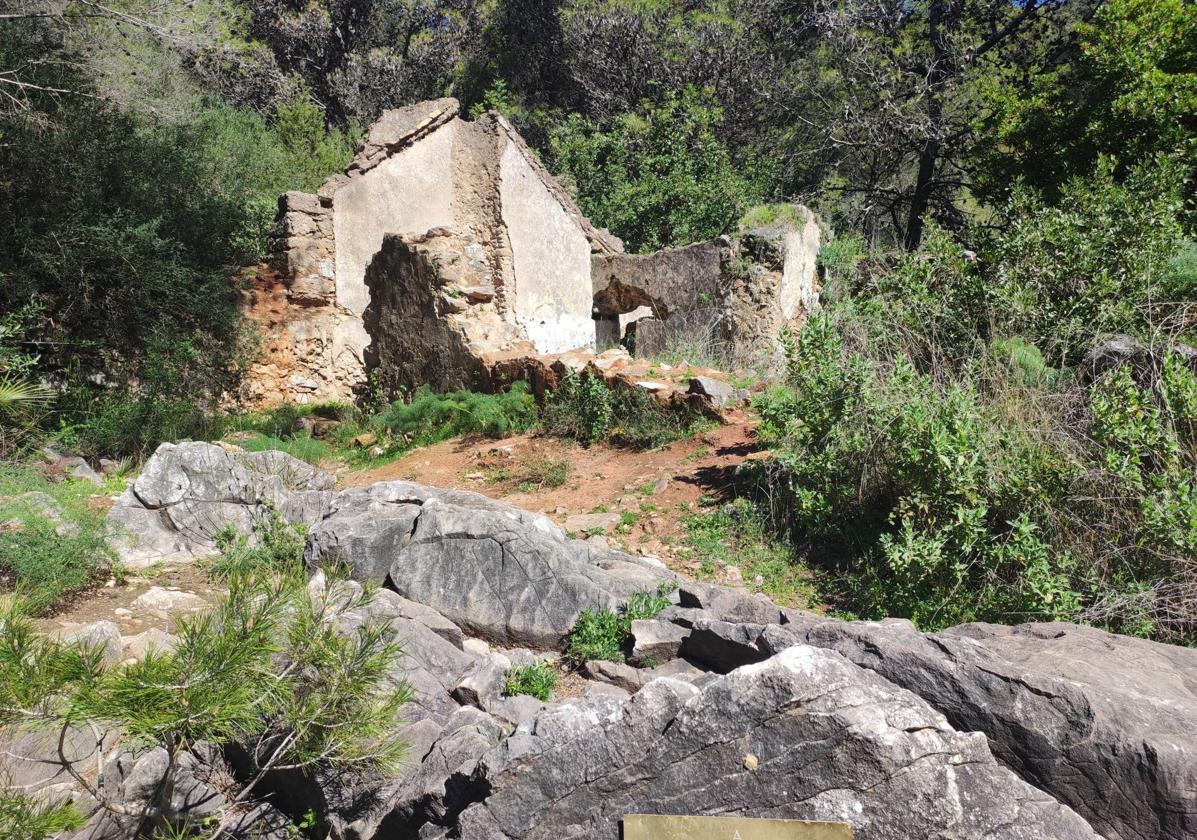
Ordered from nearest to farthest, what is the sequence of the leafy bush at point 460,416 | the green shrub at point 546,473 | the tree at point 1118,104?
1. the green shrub at point 546,473
2. the leafy bush at point 460,416
3. the tree at point 1118,104

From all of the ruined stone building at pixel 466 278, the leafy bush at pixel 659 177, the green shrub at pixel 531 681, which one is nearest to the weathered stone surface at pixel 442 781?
the green shrub at pixel 531 681

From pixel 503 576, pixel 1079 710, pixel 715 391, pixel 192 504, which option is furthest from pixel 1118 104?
pixel 192 504

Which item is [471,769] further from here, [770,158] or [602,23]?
[602,23]

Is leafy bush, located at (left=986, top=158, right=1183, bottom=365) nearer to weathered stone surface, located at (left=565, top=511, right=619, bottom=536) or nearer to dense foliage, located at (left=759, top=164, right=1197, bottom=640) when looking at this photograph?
dense foliage, located at (left=759, top=164, right=1197, bottom=640)

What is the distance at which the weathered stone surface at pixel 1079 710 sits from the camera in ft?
10.0

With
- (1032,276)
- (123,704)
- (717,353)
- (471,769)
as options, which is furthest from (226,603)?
(717,353)

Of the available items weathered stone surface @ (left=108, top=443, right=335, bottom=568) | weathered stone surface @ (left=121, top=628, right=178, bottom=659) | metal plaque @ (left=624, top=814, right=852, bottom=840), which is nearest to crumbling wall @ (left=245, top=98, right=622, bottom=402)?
weathered stone surface @ (left=108, top=443, right=335, bottom=568)

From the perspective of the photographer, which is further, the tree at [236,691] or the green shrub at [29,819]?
the tree at [236,691]

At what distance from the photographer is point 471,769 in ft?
10.7

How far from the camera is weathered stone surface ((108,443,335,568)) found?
6.21 meters

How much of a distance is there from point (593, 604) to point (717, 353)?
23.4 feet

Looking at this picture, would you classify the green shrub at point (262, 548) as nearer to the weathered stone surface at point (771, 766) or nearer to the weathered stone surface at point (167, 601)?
the weathered stone surface at point (167, 601)

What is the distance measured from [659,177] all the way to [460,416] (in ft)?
30.3

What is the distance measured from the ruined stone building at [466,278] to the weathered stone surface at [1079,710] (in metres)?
7.15
